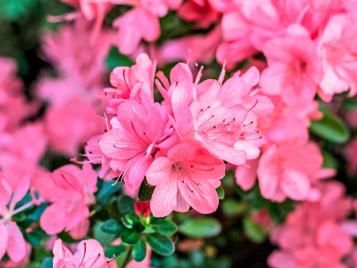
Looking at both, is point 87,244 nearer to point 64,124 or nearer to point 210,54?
point 210,54

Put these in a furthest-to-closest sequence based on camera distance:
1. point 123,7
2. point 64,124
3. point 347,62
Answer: point 64,124 < point 123,7 < point 347,62

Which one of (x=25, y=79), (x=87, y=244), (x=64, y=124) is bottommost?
(x=25, y=79)

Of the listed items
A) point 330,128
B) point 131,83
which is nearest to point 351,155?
point 330,128

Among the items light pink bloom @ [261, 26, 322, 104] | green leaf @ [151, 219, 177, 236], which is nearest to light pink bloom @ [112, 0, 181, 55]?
light pink bloom @ [261, 26, 322, 104]

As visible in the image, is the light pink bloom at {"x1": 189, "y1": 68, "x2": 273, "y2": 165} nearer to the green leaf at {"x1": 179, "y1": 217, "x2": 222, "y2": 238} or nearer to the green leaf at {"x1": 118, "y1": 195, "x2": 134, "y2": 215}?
the green leaf at {"x1": 118, "y1": 195, "x2": 134, "y2": 215}

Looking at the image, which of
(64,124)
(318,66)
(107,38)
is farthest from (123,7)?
(64,124)

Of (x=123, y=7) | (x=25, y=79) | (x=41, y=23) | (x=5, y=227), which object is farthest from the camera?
(x=25, y=79)
